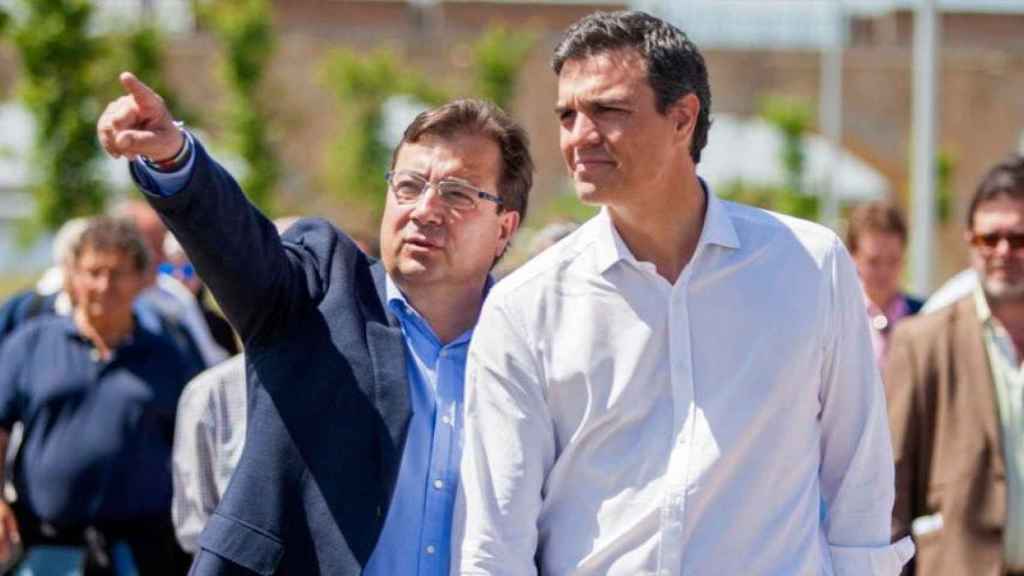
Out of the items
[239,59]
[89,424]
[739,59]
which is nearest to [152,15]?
[239,59]

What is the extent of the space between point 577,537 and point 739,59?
45.7m

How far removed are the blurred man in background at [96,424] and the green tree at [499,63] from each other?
3683 cm

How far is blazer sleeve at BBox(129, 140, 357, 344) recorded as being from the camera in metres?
3.89

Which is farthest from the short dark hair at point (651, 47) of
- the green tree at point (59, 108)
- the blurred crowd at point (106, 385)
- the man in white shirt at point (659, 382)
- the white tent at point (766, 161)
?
the white tent at point (766, 161)

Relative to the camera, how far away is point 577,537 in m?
3.78

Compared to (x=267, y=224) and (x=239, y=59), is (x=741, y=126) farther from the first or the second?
(x=267, y=224)

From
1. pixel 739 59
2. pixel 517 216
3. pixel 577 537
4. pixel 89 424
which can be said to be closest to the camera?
pixel 577 537

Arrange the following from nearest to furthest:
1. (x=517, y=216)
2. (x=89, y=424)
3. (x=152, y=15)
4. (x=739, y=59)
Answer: (x=517, y=216), (x=89, y=424), (x=152, y=15), (x=739, y=59)

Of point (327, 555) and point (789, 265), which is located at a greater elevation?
point (789, 265)

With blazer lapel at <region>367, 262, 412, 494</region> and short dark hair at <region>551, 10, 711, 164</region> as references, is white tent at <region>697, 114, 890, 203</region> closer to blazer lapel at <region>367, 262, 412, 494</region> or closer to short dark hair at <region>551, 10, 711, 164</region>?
blazer lapel at <region>367, 262, 412, 494</region>

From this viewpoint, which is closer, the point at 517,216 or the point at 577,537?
the point at 577,537

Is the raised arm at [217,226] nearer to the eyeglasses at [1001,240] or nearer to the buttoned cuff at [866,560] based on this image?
the buttoned cuff at [866,560]

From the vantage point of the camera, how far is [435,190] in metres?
→ 4.35

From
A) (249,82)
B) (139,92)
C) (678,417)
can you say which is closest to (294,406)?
(139,92)
